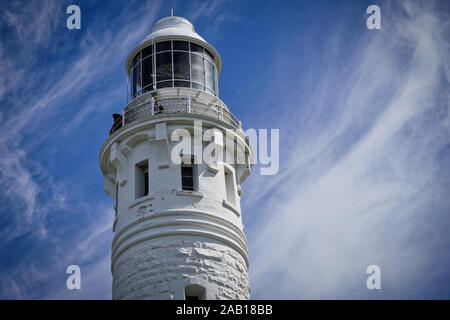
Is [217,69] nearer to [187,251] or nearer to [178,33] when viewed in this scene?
[178,33]

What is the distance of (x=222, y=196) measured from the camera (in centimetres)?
3169

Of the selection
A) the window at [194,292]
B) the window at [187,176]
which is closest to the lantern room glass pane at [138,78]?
the window at [187,176]

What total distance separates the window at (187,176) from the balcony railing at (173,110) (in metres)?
2.64

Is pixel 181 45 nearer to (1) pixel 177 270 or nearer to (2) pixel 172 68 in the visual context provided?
(2) pixel 172 68

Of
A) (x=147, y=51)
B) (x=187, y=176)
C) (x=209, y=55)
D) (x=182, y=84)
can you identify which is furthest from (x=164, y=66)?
Answer: (x=187, y=176)

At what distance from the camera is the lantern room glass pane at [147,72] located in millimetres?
35938

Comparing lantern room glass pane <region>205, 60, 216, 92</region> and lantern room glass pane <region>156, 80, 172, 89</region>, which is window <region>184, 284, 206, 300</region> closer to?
lantern room glass pane <region>156, 80, 172, 89</region>

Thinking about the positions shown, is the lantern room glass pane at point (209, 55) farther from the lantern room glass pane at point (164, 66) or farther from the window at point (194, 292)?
the window at point (194, 292)

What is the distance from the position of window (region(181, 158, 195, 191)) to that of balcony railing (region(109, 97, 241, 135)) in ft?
8.67

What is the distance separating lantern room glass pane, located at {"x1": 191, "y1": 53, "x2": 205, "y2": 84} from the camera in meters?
36.1

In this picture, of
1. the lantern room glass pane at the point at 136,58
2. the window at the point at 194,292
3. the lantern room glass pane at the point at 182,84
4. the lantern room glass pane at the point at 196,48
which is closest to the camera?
the window at the point at 194,292

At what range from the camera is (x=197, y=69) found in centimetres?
3653
